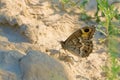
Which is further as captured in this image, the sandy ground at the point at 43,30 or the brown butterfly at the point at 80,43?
the brown butterfly at the point at 80,43

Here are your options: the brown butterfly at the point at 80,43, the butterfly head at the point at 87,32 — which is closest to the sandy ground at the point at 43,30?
the brown butterfly at the point at 80,43

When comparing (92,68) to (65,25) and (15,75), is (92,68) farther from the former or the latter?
(15,75)

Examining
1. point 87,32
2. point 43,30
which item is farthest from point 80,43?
point 43,30

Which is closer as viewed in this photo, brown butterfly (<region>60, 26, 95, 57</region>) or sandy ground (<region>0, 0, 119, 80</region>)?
sandy ground (<region>0, 0, 119, 80</region>)

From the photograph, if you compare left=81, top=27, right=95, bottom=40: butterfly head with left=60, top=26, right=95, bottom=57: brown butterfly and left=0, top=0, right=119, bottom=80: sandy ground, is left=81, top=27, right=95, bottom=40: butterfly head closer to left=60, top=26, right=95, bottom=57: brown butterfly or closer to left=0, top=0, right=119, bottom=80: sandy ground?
left=60, top=26, right=95, bottom=57: brown butterfly

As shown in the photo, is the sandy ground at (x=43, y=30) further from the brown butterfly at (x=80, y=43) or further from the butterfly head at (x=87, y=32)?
the butterfly head at (x=87, y=32)

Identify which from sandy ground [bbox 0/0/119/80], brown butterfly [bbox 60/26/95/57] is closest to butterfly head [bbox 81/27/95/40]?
brown butterfly [bbox 60/26/95/57]
